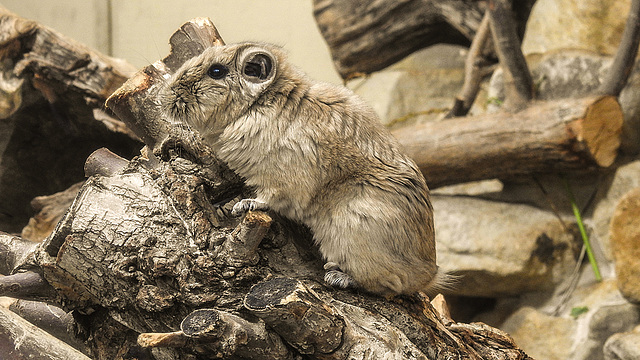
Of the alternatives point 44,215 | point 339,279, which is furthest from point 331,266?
point 44,215

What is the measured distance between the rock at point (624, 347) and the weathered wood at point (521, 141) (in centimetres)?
140

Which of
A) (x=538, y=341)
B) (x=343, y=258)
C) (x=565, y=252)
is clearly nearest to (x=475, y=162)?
(x=565, y=252)

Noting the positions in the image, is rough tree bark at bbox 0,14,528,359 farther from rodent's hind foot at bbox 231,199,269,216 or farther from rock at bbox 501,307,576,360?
rock at bbox 501,307,576,360

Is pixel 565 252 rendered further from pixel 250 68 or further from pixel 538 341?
pixel 250 68

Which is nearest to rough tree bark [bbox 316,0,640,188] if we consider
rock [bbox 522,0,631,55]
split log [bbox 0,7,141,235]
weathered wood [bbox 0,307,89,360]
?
rock [bbox 522,0,631,55]

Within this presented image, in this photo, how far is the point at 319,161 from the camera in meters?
2.60

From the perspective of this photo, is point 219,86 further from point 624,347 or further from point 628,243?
point 628,243

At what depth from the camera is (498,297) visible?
5.79 meters

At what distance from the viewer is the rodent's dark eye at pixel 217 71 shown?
8.82ft

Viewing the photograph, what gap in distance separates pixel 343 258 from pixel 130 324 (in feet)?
2.95

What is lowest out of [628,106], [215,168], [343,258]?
[628,106]

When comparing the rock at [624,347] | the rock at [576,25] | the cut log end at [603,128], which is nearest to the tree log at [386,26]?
the rock at [576,25]

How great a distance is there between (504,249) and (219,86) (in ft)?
11.8

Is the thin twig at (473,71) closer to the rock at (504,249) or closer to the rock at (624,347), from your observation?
the rock at (504,249)
